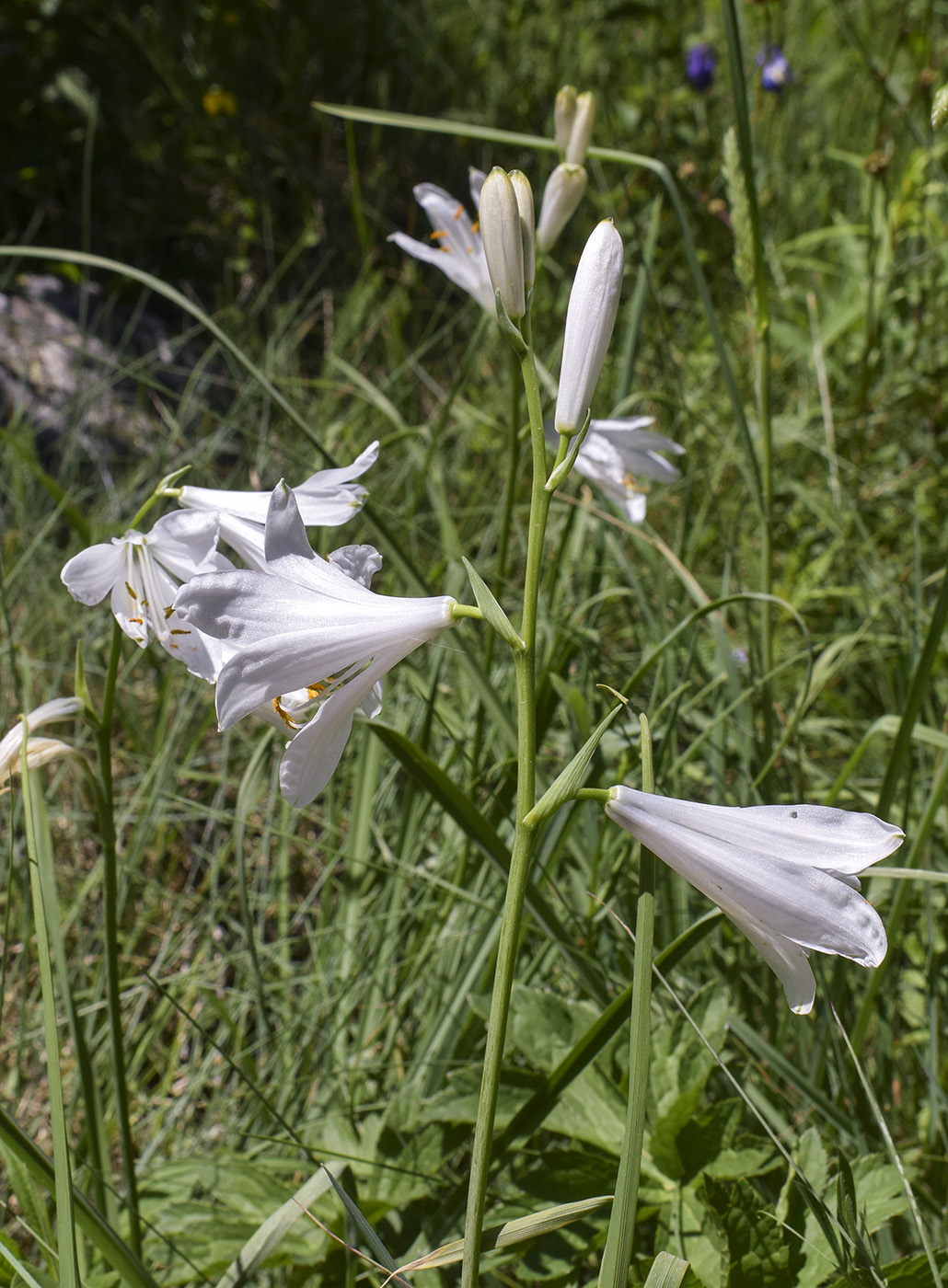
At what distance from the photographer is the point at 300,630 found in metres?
0.78

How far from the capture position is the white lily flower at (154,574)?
3.24ft

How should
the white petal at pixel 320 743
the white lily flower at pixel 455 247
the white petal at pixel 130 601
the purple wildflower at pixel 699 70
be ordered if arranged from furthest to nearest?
the purple wildflower at pixel 699 70, the white lily flower at pixel 455 247, the white petal at pixel 130 601, the white petal at pixel 320 743

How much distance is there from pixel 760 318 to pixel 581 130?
465 millimetres

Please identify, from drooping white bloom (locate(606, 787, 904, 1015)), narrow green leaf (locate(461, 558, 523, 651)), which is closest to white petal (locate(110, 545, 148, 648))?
narrow green leaf (locate(461, 558, 523, 651))

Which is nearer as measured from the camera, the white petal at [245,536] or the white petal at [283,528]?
the white petal at [283,528]

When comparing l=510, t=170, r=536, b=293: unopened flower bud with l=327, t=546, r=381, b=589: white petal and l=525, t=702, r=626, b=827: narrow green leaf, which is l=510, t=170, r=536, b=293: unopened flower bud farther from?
l=525, t=702, r=626, b=827: narrow green leaf

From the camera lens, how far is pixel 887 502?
261cm

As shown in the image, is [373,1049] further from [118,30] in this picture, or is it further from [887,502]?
[118,30]

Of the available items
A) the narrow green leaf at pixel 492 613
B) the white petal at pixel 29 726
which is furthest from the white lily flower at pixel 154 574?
the narrow green leaf at pixel 492 613

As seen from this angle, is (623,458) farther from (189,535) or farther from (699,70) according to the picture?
(699,70)

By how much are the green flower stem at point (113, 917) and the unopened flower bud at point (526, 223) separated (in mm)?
556

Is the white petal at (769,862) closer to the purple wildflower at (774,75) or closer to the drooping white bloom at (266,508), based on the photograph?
the drooping white bloom at (266,508)

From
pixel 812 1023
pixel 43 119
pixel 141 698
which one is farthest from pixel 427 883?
pixel 43 119

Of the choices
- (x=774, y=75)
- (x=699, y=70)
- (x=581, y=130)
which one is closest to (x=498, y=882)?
(x=581, y=130)
